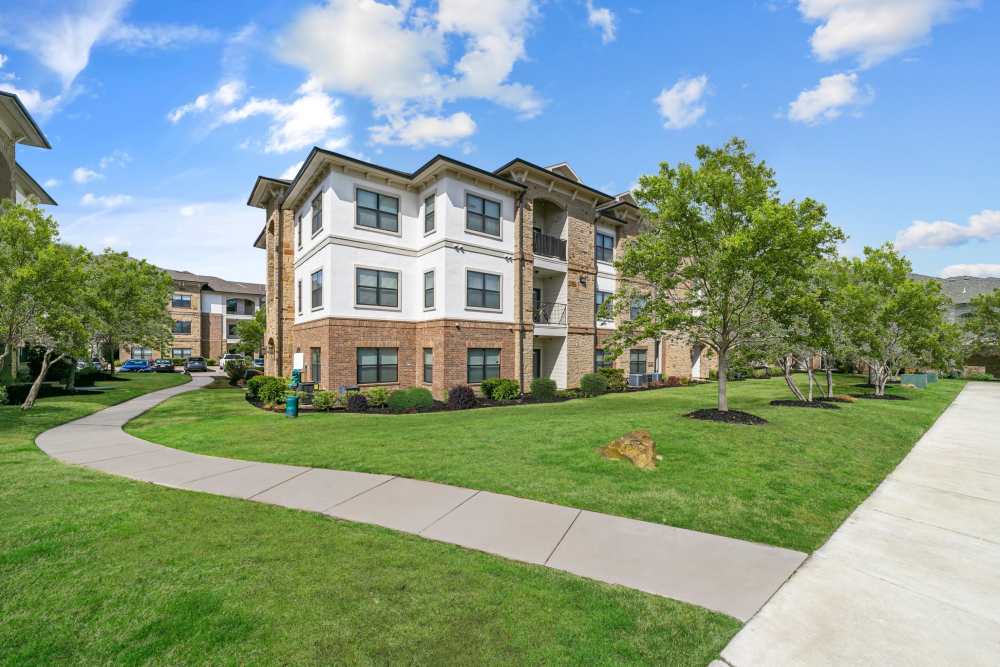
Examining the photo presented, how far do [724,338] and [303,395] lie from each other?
49.2ft

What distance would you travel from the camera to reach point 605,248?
87.1ft

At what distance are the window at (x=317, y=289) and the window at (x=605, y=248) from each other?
1509 cm

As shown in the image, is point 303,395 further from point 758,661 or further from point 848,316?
point 848,316

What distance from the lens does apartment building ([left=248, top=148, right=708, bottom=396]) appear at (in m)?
18.0

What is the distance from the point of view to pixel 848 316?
18.4 meters

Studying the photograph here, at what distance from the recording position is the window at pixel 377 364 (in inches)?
727

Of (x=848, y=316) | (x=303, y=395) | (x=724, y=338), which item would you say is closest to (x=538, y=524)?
(x=724, y=338)

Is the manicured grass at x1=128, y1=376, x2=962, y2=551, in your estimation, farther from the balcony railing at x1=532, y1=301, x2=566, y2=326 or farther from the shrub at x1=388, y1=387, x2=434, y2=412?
the balcony railing at x1=532, y1=301, x2=566, y2=326

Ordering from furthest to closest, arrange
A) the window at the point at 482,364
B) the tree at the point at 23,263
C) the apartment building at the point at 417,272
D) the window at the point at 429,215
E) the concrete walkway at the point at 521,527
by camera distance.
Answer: the window at the point at 482,364 → the window at the point at 429,215 → the apartment building at the point at 417,272 → the tree at the point at 23,263 → the concrete walkway at the point at 521,527

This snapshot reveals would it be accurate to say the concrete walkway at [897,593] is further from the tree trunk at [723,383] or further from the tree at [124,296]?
the tree at [124,296]

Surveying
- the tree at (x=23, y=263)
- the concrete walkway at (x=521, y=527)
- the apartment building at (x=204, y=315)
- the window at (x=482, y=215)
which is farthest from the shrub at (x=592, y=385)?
the apartment building at (x=204, y=315)

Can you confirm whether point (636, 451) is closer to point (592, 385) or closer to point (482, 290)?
point (482, 290)

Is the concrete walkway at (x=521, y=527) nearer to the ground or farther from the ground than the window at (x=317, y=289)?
nearer to the ground

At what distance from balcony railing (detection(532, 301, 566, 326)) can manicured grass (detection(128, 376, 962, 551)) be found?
10.1 m
